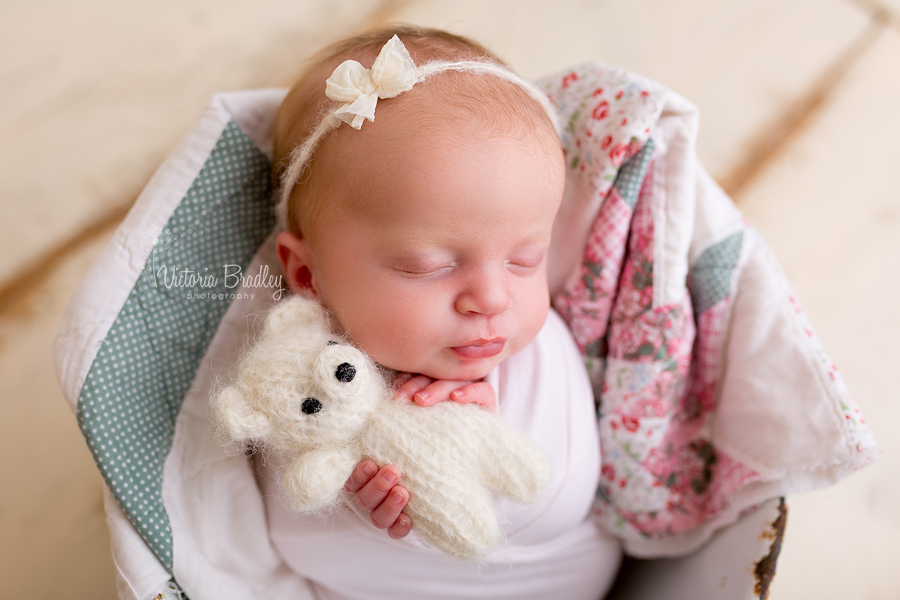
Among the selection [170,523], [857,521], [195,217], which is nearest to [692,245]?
[857,521]

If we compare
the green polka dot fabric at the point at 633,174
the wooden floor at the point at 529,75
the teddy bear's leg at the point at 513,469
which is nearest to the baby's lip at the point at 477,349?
the teddy bear's leg at the point at 513,469

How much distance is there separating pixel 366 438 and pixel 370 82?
1.44 ft

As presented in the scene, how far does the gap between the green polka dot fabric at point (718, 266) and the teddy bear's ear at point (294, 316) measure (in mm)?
638

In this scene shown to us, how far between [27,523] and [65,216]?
1.99 feet

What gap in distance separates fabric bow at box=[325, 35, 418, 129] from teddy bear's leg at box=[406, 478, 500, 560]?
0.45 meters

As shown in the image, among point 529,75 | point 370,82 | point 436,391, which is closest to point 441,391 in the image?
point 436,391

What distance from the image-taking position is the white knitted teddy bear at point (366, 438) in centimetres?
70

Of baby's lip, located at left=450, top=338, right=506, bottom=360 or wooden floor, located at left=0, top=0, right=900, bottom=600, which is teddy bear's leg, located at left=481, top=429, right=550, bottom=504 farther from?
wooden floor, located at left=0, top=0, right=900, bottom=600

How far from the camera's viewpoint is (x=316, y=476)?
70 centimetres

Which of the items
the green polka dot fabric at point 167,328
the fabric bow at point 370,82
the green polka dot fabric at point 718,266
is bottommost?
the green polka dot fabric at point 167,328

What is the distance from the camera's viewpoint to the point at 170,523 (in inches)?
36.3

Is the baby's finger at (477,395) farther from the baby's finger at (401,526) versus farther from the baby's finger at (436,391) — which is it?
the baby's finger at (401,526)

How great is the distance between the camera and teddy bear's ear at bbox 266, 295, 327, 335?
2.58ft

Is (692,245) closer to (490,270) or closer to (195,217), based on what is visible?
(490,270)
